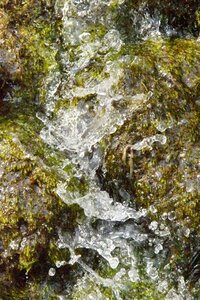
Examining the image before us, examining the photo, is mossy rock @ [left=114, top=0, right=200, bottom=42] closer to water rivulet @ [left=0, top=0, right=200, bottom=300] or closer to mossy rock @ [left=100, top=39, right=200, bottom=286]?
water rivulet @ [left=0, top=0, right=200, bottom=300]

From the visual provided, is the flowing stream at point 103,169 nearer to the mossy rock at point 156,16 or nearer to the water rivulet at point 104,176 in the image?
the water rivulet at point 104,176

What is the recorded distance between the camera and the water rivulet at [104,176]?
12.5 ft

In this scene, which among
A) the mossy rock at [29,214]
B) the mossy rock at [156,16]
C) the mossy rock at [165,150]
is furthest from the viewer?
the mossy rock at [156,16]

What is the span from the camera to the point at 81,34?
4625 millimetres

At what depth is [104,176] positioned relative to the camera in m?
4.11

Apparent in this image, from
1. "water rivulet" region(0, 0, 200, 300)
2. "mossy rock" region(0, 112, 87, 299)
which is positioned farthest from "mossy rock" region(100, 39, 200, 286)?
"mossy rock" region(0, 112, 87, 299)

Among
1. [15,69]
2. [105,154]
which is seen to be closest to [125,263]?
[105,154]

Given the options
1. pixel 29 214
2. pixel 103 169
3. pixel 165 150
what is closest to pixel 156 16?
pixel 165 150

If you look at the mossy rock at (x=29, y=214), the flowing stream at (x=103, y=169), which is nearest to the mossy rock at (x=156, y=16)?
the flowing stream at (x=103, y=169)

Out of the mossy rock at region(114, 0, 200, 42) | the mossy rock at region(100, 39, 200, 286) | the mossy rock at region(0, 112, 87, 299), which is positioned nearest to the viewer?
the mossy rock at region(0, 112, 87, 299)

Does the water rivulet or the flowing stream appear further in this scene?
the flowing stream

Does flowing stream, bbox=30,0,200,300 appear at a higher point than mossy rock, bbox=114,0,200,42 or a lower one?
lower

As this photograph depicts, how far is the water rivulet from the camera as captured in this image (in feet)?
12.5

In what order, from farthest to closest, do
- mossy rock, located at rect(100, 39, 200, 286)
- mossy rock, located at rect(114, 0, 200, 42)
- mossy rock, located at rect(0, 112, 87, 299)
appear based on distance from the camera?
mossy rock, located at rect(114, 0, 200, 42), mossy rock, located at rect(100, 39, 200, 286), mossy rock, located at rect(0, 112, 87, 299)
